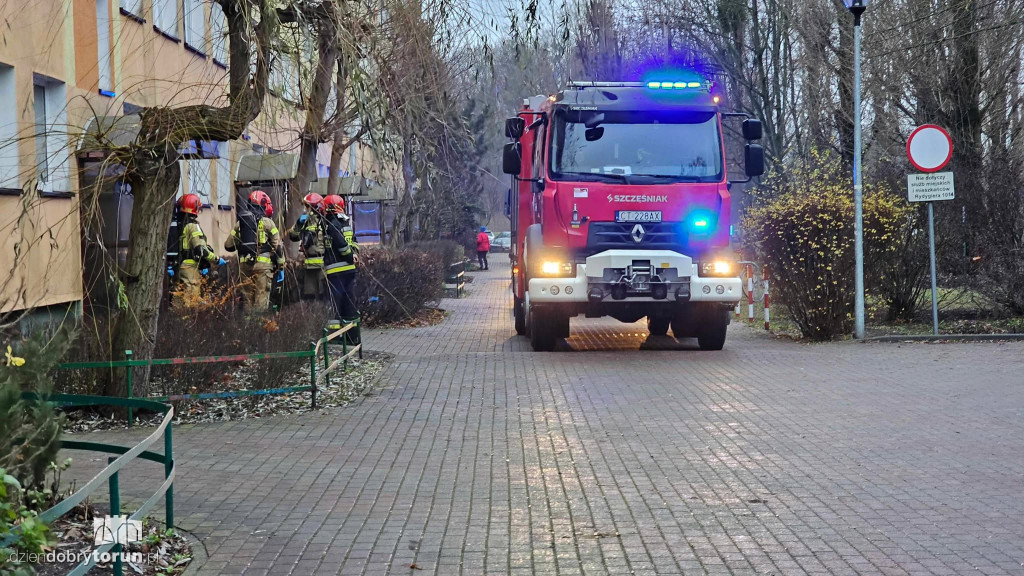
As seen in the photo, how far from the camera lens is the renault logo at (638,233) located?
14.1 metres

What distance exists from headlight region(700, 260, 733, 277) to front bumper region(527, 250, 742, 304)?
10cm

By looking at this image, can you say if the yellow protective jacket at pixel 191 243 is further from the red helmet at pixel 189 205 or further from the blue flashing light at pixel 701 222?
the blue flashing light at pixel 701 222

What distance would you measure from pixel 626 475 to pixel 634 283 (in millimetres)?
6638

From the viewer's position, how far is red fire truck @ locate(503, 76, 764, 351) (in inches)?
552

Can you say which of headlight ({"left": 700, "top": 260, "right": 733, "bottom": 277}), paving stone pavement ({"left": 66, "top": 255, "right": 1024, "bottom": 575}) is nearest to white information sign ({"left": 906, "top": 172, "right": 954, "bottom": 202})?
headlight ({"left": 700, "top": 260, "right": 733, "bottom": 277})

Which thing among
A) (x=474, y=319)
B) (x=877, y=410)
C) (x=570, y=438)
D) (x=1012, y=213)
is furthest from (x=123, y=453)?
(x=474, y=319)

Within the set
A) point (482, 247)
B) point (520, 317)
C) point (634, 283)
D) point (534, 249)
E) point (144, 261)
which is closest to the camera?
point (144, 261)

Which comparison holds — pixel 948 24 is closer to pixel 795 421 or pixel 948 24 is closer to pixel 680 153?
pixel 680 153

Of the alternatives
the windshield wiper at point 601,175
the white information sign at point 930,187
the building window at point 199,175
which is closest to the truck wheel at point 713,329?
the windshield wiper at point 601,175

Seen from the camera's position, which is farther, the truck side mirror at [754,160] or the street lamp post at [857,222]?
the street lamp post at [857,222]

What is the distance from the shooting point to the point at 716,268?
46.7 ft

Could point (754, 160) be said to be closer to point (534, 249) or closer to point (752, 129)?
point (752, 129)

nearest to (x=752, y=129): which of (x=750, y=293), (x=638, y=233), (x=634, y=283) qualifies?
(x=638, y=233)

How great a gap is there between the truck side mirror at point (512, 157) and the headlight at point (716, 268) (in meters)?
2.79
